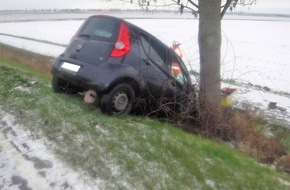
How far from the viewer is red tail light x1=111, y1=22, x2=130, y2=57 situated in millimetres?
5977

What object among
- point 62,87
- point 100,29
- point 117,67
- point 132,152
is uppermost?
point 100,29

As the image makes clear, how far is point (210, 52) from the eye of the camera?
292 inches

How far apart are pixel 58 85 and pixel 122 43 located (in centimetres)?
162

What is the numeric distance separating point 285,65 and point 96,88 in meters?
20.4

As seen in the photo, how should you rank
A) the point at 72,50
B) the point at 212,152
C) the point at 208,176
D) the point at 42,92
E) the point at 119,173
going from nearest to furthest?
the point at 119,173
the point at 208,176
the point at 212,152
the point at 72,50
the point at 42,92

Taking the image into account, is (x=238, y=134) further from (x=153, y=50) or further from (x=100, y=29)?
(x=100, y=29)

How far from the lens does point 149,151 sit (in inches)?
195

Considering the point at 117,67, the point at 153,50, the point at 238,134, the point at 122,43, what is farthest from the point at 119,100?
the point at 238,134

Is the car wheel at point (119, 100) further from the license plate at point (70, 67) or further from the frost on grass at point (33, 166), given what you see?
the frost on grass at point (33, 166)

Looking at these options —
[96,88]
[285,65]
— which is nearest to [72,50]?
[96,88]

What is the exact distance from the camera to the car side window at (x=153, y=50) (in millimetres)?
6500

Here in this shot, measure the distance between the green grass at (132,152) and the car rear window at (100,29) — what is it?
108 cm

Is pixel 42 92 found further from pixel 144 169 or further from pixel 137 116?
pixel 144 169

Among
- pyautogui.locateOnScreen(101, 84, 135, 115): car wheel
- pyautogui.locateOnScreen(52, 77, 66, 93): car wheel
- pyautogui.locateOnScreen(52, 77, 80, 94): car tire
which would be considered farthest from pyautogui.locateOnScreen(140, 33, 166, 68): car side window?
pyautogui.locateOnScreen(52, 77, 66, 93): car wheel
